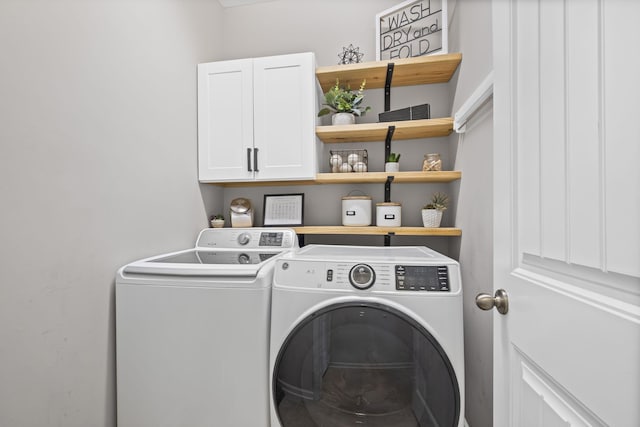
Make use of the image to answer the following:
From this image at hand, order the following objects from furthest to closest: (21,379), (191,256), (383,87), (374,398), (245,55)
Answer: (245,55), (383,87), (191,256), (374,398), (21,379)

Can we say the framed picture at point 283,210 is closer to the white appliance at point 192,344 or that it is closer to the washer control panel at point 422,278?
the white appliance at point 192,344

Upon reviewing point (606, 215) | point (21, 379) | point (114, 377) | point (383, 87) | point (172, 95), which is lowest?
point (114, 377)

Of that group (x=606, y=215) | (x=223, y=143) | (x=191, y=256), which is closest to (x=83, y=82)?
(x=223, y=143)

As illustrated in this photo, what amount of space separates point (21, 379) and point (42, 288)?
282mm

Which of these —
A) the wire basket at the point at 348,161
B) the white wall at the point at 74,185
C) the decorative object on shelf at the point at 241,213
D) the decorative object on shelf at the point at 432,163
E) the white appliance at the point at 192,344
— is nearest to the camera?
the white wall at the point at 74,185

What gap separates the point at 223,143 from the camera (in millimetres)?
1836

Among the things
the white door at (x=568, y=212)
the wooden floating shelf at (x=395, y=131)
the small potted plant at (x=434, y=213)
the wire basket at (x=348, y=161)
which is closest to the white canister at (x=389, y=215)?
the small potted plant at (x=434, y=213)

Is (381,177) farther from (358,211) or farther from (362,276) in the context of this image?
(362,276)

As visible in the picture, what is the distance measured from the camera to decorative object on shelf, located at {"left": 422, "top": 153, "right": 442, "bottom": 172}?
174 centimetres

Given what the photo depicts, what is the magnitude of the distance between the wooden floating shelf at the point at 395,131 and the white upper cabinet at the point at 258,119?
0.54 ft

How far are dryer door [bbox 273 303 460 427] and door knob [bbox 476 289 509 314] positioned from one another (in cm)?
44

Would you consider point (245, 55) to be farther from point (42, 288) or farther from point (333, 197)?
point (42, 288)

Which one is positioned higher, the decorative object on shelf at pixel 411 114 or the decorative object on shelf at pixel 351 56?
the decorative object on shelf at pixel 351 56

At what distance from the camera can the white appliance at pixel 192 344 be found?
1178 mm
